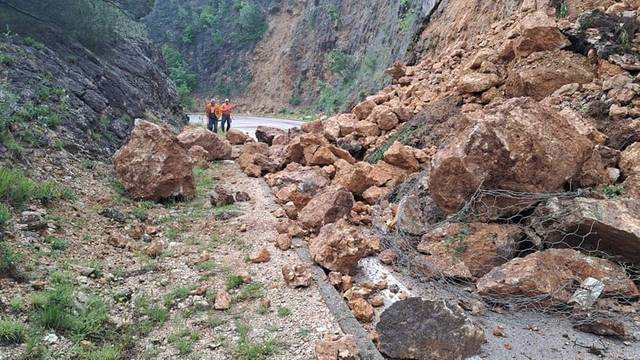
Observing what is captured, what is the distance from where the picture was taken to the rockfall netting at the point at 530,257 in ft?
16.8

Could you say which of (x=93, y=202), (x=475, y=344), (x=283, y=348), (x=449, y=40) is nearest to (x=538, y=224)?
(x=475, y=344)

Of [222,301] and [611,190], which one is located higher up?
[222,301]

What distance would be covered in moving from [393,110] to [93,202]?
6.37 metres

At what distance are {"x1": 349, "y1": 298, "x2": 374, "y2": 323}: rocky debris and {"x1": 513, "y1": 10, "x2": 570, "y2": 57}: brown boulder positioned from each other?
6.20 metres

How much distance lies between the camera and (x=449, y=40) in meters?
13.1

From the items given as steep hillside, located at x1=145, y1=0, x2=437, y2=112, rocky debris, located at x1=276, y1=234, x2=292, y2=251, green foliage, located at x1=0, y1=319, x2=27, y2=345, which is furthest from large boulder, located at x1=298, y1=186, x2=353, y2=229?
steep hillside, located at x1=145, y1=0, x2=437, y2=112

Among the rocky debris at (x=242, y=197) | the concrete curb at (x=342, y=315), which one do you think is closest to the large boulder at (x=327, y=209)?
the concrete curb at (x=342, y=315)

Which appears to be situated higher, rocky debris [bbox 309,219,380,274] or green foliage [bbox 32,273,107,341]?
green foliage [bbox 32,273,107,341]

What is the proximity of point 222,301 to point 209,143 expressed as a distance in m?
7.31

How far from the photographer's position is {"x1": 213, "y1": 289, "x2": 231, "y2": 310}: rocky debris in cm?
526

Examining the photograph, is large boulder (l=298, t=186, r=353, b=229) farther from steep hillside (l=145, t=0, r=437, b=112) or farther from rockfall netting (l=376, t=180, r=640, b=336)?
steep hillside (l=145, t=0, r=437, b=112)

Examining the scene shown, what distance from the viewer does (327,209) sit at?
718 cm

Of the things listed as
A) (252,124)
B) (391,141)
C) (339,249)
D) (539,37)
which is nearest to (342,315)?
(339,249)

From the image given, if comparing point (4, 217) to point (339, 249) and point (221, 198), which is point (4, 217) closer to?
point (221, 198)
